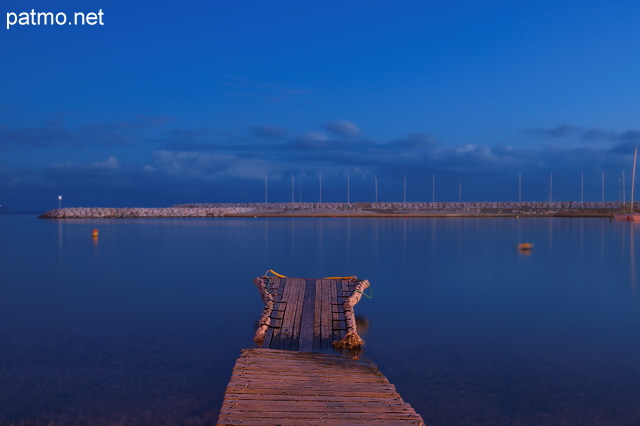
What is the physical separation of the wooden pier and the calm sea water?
2.24 feet

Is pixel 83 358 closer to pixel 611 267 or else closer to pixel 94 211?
pixel 611 267

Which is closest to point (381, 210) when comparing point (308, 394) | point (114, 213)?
point (114, 213)

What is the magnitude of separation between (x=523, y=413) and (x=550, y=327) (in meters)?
5.49

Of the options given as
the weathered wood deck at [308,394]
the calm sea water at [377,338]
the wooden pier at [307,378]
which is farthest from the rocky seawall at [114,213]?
the weathered wood deck at [308,394]

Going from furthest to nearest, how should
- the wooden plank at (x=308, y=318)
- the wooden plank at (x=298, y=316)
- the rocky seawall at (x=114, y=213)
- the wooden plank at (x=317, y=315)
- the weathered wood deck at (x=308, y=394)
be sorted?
the rocky seawall at (x=114, y=213) → the wooden plank at (x=317, y=315) → the wooden plank at (x=298, y=316) → the wooden plank at (x=308, y=318) → the weathered wood deck at (x=308, y=394)

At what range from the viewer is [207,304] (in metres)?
14.7

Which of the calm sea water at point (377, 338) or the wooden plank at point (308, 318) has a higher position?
the wooden plank at point (308, 318)

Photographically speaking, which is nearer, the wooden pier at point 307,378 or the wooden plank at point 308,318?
the wooden pier at point 307,378

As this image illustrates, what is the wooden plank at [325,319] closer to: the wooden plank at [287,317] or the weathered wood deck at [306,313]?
the weathered wood deck at [306,313]

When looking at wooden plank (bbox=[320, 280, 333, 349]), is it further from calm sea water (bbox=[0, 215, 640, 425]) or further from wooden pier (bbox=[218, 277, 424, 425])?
calm sea water (bbox=[0, 215, 640, 425])

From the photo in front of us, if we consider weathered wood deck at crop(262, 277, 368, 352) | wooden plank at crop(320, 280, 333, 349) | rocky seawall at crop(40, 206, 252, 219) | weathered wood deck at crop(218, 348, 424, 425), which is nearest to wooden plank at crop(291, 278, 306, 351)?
weathered wood deck at crop(262, 277, 368, 352)

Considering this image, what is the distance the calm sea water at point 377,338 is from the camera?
7332 millimetres

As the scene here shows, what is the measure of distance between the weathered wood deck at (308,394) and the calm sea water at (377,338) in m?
0.75

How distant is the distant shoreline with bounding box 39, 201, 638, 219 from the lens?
314ft
